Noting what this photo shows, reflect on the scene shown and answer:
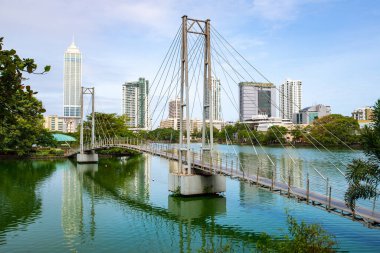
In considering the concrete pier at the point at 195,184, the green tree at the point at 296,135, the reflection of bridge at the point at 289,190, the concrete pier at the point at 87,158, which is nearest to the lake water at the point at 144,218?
the concrete pier at the point at 195,184

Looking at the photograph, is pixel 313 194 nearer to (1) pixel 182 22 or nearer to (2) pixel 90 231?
(2) pixel 90 231

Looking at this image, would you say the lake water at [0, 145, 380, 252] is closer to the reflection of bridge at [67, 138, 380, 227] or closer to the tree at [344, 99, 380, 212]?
the reflection of bridge at [67, 138, 380, 227]

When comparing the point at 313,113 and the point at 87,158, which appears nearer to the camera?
the point at 87,158

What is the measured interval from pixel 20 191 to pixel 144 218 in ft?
41.6

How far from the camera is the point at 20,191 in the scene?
27094 mm

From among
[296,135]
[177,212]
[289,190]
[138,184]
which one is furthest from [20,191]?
[296,135]

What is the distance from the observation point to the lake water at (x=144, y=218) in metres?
14.8

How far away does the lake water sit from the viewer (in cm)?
1482

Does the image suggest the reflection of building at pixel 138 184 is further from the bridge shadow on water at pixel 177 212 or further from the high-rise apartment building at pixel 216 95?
the high-rise apartment building at pixel 216 95

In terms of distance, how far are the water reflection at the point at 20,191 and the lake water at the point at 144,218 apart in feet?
0.17

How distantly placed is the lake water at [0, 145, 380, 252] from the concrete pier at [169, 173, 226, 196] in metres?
0.50

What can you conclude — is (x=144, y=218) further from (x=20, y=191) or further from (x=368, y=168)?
(x=20, y=191)

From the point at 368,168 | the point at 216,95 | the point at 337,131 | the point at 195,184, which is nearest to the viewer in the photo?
the point at 368,168

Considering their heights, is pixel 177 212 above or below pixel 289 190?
below
